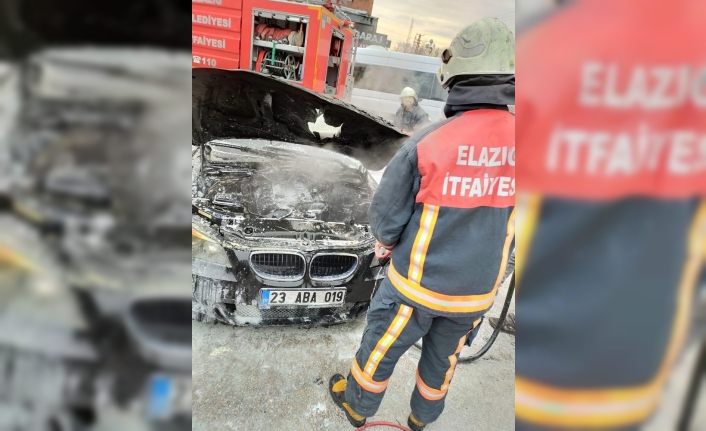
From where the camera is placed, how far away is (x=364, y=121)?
333 cm

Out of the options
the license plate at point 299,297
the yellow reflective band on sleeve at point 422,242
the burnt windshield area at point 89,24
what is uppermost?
the burnt windshield area at point 89,24

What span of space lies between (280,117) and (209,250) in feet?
5.38

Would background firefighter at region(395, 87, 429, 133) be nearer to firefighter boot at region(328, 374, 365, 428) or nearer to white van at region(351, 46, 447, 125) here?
white van at region(351, 46, 447, 125)

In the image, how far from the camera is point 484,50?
1.49 metres

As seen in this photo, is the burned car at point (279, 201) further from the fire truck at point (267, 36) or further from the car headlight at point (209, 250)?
the fire truck at point (267, 36)

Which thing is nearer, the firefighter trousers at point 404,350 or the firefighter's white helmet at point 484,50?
the firefighter's white helmet at point 484,50

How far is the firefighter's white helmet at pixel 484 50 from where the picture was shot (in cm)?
147

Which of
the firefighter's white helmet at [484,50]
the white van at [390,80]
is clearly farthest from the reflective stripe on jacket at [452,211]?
the white van at [390,80]

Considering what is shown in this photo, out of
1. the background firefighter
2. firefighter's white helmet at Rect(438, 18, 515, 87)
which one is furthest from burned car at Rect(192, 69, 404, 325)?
the background firefighter

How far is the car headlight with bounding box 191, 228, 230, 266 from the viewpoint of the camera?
2338 mm

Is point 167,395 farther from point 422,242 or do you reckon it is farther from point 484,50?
point 484,50

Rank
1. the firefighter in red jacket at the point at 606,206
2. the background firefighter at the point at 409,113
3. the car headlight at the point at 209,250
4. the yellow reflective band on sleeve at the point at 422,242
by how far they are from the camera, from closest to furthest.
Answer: the firefighter in red jacket at the point at 606,206 < the yellow reflective band on sleeve at the point at 422,242 < the car headlight at the point at 209,250 < the background firefighter at the point at 409,113

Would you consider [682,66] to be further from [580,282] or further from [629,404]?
[629,404]

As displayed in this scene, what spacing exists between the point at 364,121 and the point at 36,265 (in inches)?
119
